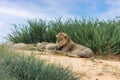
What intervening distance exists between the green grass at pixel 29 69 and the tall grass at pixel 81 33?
6692 millimetres

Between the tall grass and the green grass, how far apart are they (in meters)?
6.69

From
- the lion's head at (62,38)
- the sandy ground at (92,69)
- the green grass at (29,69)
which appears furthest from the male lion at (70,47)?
the green grass at (29,69)

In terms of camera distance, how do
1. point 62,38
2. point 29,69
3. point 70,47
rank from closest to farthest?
1. point 29,69
2. point 70,47
3. point 62,38

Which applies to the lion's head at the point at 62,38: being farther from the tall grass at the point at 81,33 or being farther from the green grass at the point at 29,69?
the green grass at the point at 29,69

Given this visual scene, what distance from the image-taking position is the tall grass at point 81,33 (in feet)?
50.4

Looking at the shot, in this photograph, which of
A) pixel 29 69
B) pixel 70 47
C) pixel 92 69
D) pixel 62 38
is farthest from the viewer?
pixel 62 38

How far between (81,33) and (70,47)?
65.0 inches

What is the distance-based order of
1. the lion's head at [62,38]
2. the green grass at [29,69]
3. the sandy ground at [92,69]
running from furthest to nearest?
the lion's head at [62,38] < the sandy ground at [92,69] < the green grass at [29,69]

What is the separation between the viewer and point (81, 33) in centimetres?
1591

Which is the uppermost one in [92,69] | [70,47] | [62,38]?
[62,38]

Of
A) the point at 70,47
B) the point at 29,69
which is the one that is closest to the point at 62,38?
the point at 70,47

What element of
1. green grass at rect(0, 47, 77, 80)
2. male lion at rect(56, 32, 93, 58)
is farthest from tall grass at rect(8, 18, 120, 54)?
green grass at rect(0, 47, 77, 80)

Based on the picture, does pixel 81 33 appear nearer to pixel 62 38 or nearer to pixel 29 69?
pixel 62 38

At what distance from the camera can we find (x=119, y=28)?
16547mm
